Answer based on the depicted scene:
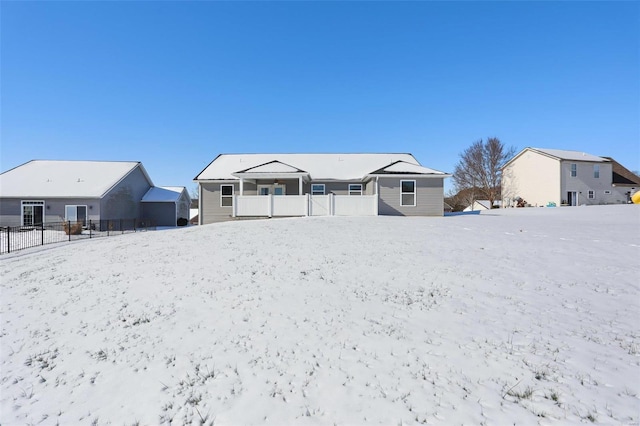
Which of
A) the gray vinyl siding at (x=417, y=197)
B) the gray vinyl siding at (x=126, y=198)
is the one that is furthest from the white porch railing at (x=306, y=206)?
the gray vinyl siding at (x=126, y=198)

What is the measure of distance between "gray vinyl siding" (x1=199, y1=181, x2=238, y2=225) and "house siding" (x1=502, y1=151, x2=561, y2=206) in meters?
32.4

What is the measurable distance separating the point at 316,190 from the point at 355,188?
2.88 metres

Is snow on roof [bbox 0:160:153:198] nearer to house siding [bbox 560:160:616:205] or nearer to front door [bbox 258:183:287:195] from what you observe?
front door [bbox 258:183:287:195]

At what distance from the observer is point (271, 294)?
592 cm

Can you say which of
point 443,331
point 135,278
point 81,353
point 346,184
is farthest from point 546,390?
point 346,184

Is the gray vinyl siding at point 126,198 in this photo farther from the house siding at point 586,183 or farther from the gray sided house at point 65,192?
the house siding at point 586,183

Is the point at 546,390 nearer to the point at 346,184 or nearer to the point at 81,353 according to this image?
the point at 81,353

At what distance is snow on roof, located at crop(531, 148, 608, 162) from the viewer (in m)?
31.3

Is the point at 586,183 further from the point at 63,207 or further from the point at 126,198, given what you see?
the point at 63,207

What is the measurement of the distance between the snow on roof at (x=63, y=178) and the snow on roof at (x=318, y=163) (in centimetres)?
1104

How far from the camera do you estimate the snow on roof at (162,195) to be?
3067 centimetres

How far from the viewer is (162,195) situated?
31.4m

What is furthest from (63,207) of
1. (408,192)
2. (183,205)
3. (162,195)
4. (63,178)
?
(408,192)

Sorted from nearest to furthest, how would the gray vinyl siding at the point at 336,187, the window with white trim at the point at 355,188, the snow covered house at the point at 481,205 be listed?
the gray vinyl siding at the point at 336,187, the window with white trim at the point at 355,188, the snow covered house at the point at 481,205
